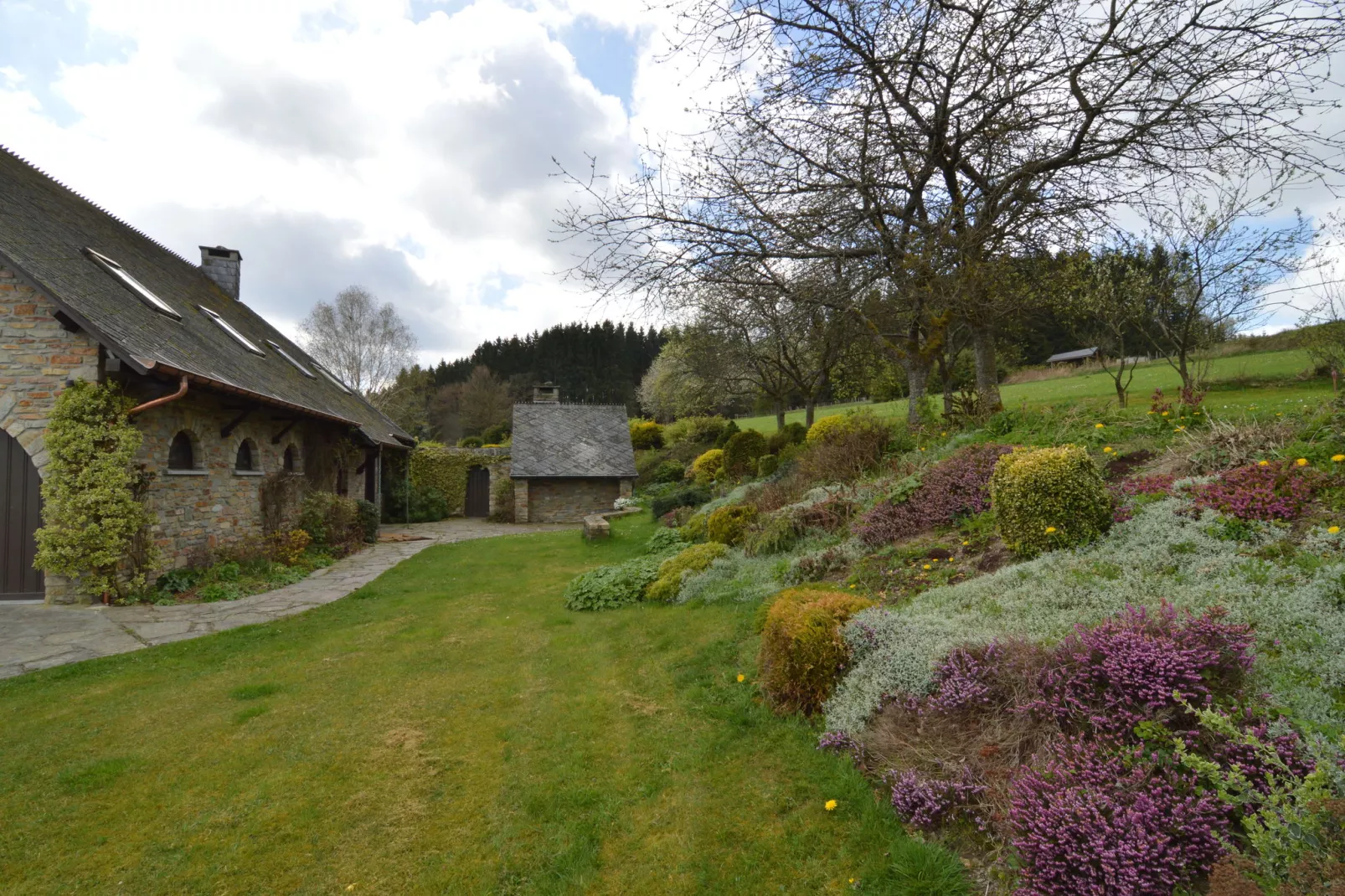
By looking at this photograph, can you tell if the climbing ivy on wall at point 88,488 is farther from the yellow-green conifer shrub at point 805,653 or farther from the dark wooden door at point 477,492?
the dark wooden door at point 477,492

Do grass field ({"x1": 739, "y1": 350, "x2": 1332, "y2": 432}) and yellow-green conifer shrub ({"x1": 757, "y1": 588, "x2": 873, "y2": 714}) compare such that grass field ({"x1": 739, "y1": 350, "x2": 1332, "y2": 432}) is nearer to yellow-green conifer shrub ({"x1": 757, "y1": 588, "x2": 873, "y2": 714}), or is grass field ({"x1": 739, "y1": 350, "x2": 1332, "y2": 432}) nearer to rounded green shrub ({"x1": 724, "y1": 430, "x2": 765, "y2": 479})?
rounded green shrub ({"x1": 724, "y1": 430, "x2": 765, "y2": 479})

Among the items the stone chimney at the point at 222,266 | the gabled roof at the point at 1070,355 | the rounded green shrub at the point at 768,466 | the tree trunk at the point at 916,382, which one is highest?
the gabled roof at the point at 1070,355

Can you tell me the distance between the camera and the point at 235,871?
2795 mm

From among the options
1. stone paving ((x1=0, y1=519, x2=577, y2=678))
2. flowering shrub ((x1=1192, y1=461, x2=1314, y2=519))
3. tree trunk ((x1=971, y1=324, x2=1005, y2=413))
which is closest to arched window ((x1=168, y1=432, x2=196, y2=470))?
stone paving ((x1=0, y1=519, x2=577, y2=678))

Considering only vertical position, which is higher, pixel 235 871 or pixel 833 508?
pixel 833 508

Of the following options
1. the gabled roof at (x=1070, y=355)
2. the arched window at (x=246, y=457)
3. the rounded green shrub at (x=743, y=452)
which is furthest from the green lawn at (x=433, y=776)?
the gabled roof at (x=1070, y=355)

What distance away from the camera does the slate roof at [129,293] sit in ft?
24.9

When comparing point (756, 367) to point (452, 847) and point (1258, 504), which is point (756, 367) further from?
point (452, 847)

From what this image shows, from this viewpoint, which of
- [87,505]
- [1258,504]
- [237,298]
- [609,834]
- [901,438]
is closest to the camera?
[609,834]

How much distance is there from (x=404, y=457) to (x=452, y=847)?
66.6 ft

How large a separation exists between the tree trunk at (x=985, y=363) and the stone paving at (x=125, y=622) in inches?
400

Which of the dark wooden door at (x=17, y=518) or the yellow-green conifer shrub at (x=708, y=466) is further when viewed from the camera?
the yellow-green conifer shrub at (x=708, y=466)

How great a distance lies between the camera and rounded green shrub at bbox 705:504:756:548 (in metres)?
8.48

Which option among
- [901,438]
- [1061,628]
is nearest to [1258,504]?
[1061,628]
